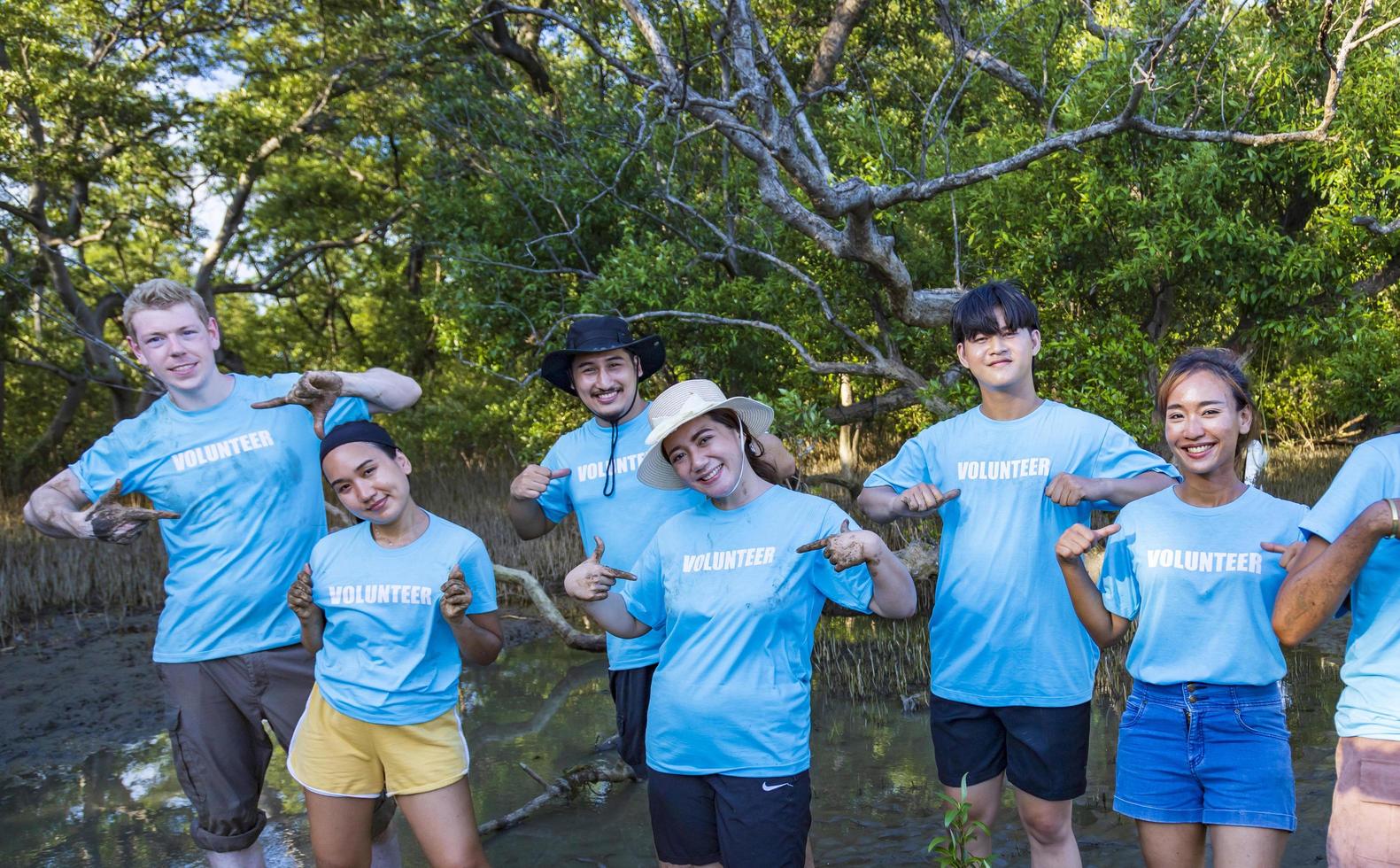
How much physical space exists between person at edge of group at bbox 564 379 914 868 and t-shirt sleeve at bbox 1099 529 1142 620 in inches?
19.9

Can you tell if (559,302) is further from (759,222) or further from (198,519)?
(198,519)

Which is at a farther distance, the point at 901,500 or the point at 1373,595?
the point at 901,500

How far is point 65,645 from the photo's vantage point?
27.8 feet

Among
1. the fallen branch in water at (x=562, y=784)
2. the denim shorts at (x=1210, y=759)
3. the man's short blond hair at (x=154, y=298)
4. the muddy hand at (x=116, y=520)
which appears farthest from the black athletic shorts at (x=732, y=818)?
the fallen branch in water at (x=562, y=784)

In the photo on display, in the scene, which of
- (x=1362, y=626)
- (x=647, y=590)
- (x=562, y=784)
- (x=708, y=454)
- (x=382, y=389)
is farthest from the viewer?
(x=562, y=784)

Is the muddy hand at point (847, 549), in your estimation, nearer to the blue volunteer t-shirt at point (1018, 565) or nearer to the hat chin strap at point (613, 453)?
the blue volunteer t-shirt at point (1018, 565)

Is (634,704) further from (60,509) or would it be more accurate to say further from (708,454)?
(60,509)

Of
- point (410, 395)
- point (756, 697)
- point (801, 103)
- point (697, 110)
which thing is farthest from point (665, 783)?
point (697, 110)

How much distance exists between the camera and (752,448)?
289 centimetres

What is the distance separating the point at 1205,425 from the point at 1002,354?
0.56 meters

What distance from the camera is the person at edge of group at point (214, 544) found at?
131 inches

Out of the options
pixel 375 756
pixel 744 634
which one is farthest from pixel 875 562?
pixel 375 756

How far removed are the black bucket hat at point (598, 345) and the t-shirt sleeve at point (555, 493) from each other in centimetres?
26

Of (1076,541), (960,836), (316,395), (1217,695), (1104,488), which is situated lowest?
(960,836)
